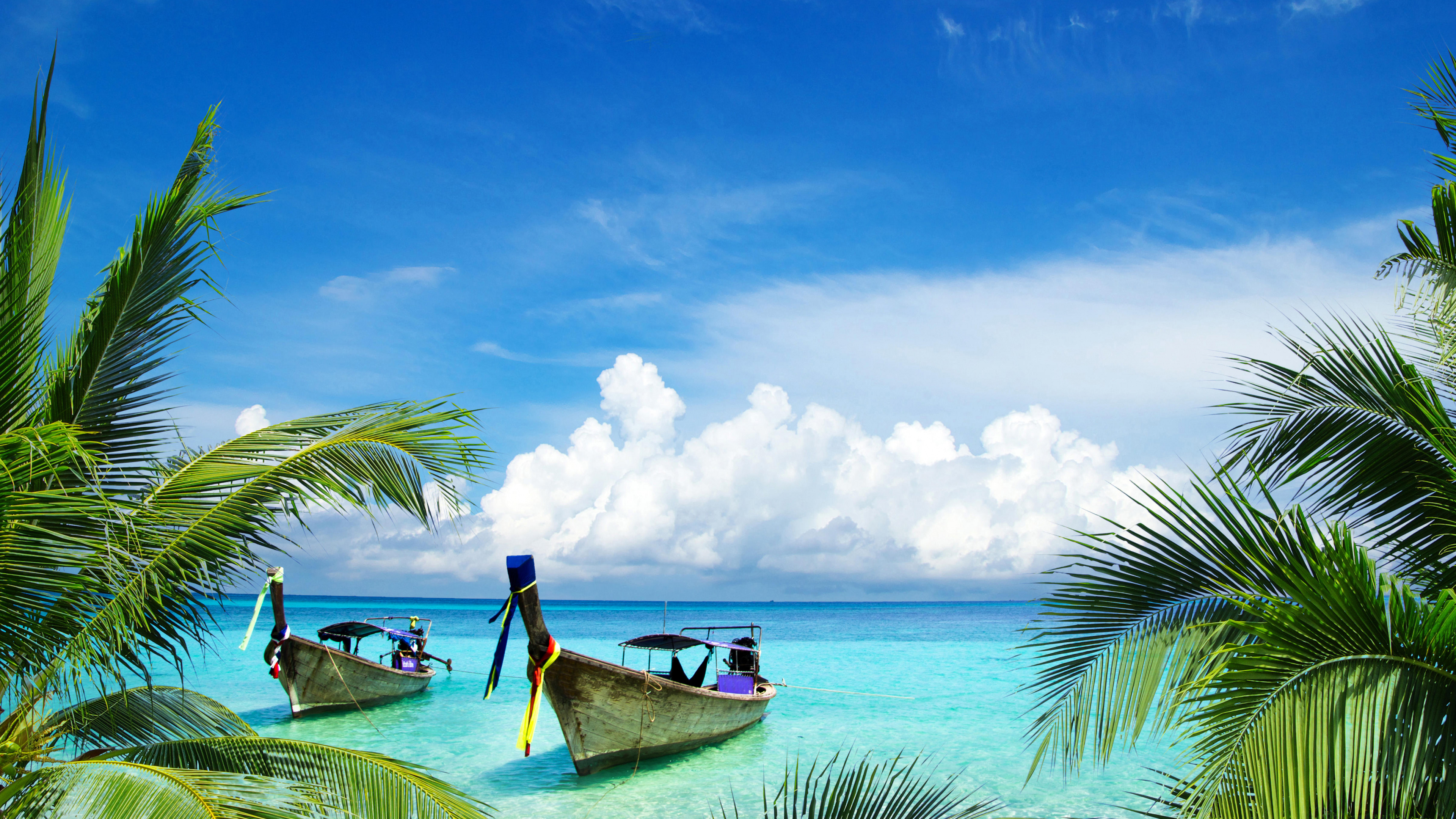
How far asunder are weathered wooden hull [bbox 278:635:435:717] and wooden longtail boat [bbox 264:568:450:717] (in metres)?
0.01

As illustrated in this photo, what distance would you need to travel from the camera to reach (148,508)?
3.84 m

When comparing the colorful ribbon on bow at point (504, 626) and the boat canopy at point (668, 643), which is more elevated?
the colorful ribbon on bow at point (504, 626)

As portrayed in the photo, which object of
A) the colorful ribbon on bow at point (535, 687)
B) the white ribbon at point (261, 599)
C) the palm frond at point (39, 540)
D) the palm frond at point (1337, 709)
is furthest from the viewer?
the colorful ribbon on bow at point (535, 687)

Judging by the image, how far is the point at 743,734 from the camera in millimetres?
17031

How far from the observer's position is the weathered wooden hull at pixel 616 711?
12.4 metres

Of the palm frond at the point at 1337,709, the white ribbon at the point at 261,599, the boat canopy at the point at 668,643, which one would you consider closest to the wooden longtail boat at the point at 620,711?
the boat canopy at the point at 668,643

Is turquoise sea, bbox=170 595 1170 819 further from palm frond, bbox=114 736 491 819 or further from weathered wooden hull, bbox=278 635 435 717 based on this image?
palm frond, bbox=114 736 491 819

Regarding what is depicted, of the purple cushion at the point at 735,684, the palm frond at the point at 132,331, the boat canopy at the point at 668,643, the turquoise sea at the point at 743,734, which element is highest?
the palm frond at the point at 132,331

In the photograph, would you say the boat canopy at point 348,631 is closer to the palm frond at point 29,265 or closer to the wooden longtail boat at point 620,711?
the wooden longtail boat at point 620,711

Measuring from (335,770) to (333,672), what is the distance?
1606 centimetres

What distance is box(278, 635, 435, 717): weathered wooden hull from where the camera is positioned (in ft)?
57.8

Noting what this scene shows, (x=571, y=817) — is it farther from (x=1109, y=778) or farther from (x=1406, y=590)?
(x=1406, y=590)

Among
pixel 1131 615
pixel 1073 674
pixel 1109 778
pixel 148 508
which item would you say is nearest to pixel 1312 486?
pixel 1131 615

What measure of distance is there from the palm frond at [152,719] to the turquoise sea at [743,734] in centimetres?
192
